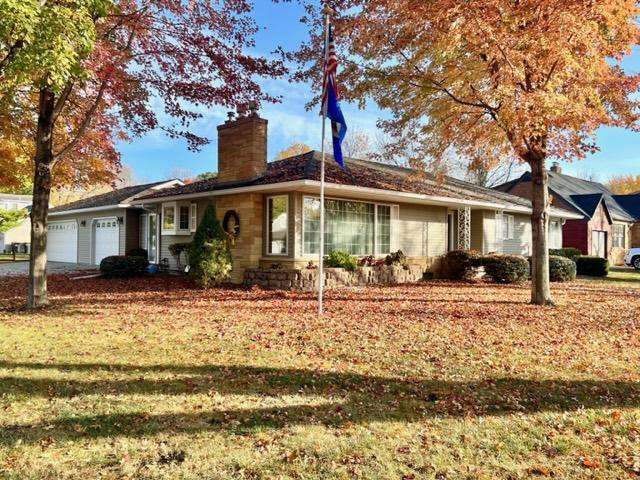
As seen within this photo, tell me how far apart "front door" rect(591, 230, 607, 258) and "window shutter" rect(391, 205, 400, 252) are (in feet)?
63.6

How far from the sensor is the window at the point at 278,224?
1326 centimetres

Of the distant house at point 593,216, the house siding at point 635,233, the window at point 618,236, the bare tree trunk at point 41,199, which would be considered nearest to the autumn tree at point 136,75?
the bare tree trunk at point 41,199

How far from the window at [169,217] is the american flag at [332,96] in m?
9.95

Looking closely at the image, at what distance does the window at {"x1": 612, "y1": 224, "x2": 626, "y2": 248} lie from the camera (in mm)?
32284

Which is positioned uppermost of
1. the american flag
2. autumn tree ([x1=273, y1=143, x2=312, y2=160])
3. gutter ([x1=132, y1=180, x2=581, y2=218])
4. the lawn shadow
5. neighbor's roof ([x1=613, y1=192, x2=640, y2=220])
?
autumn tree ([x1=273, y1=143, x2=312, y2=160])

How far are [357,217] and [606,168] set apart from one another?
5936 centimetres

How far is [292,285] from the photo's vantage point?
12.5 meters

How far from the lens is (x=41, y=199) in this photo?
9398 millimetres

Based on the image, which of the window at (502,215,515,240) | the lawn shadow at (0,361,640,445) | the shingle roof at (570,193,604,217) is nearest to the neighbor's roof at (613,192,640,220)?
the shingle roof at (570,193,604,217)

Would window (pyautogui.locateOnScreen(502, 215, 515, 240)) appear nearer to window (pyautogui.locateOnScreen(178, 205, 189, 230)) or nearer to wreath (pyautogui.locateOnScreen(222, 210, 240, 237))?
wreath (pyautogui.locateOnScreen(222, 210, 240, 237))

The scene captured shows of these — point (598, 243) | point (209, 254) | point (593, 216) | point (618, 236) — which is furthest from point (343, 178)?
point (618, 236)

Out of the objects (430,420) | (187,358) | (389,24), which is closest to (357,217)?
(389,24)

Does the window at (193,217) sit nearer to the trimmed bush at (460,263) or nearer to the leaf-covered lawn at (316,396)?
the leaf-covered lawn at (316,396)

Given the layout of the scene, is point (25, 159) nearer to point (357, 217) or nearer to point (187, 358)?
point (357, 217)
